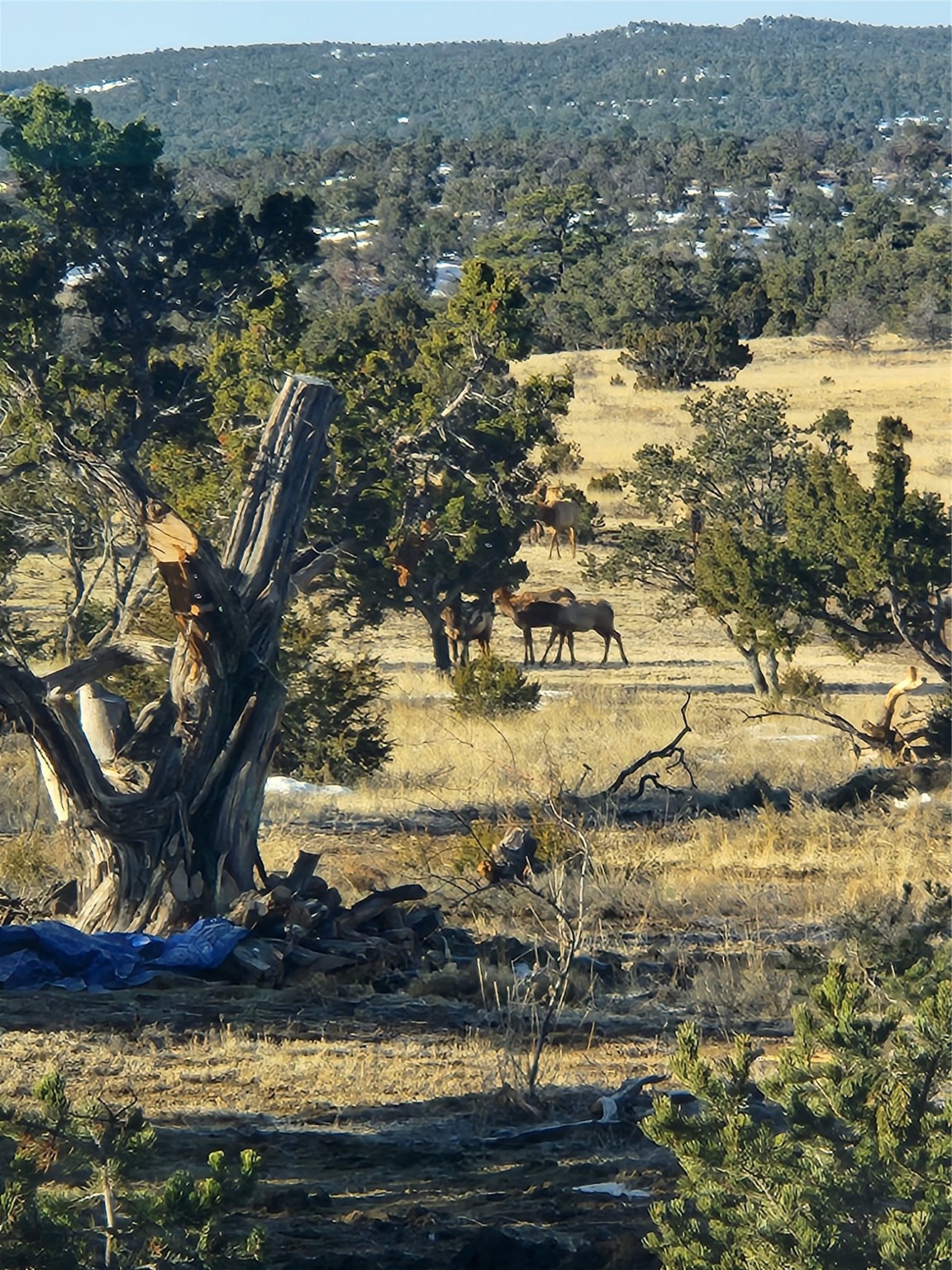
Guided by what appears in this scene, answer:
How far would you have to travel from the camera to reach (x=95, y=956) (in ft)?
25.7

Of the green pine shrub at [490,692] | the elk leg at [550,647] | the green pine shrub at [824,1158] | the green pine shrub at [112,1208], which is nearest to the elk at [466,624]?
the elk leg at [550,647]

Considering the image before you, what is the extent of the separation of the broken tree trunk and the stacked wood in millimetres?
380

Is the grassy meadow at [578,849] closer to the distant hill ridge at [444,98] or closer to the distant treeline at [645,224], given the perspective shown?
the distant treeline at [645,224]

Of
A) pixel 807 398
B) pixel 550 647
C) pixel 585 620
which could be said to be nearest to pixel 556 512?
pixel 550 647

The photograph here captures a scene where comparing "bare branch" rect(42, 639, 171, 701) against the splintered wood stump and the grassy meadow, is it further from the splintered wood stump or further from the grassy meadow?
the splintered wood stump

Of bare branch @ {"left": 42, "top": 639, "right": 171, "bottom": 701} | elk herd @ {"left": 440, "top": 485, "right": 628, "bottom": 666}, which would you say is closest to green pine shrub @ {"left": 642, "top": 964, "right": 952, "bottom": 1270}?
bare branch @ {"left": 42, "top": 639, "right": 171, "bottom": 701}

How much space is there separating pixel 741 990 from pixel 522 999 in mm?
1181

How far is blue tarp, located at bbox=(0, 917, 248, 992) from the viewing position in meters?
7.71

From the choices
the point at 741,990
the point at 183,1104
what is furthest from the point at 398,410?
the point at 183,1104

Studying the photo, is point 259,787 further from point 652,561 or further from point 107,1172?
point 652,561

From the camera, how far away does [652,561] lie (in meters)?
23.2

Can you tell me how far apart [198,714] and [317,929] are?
4.18 feet

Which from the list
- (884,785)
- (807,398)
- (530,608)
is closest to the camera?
(884,785)

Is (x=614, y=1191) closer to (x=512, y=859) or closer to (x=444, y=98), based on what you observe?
(x=512, y=859)
